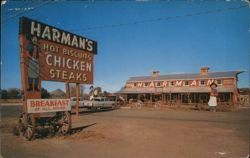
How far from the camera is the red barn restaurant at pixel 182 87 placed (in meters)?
40.1

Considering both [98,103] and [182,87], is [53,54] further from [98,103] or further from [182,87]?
[182,87]

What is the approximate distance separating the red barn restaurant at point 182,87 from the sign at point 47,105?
29.1 meters

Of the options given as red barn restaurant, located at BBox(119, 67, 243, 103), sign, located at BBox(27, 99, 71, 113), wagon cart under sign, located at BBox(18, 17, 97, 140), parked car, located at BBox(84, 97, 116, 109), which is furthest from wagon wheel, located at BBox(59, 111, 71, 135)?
red barn restaurant, located at BBox(119, 67, 243, 103)

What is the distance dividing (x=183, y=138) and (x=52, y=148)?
5.42 meters

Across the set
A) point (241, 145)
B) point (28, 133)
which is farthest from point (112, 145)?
point (241, 145)

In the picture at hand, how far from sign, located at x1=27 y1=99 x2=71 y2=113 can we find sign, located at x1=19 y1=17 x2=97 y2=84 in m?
1.15

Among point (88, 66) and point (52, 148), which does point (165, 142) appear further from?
point (88, 66)

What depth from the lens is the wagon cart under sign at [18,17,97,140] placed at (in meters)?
9.98

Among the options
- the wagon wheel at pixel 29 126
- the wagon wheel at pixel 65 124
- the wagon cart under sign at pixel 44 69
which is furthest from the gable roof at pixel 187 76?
the wagon wheel at pixel 29 126

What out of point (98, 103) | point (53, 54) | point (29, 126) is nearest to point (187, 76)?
point (98, 103)

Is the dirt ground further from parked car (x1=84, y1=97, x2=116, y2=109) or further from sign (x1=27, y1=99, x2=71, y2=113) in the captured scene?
parked car (x1=84, y1=97, x2=116, y2=109)

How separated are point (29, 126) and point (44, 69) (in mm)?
Answer: 3256

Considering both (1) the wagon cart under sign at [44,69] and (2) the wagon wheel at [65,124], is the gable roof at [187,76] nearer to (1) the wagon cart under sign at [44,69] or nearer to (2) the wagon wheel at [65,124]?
(1) the wagon cart under sign at [44,69]

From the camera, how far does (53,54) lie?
12.5m
